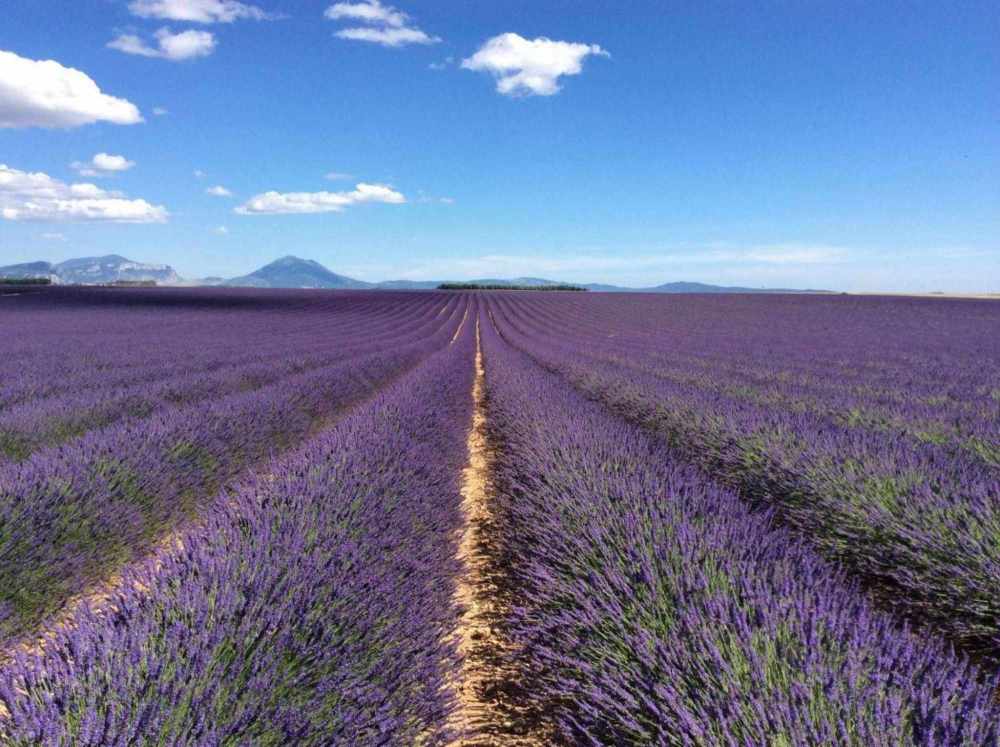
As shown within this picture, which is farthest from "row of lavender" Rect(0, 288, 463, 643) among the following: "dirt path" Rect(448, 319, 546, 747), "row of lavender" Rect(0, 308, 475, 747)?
"dirt path" Rect(448, 319, 546, 747)

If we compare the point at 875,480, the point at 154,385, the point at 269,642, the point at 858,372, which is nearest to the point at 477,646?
the point at 269,642

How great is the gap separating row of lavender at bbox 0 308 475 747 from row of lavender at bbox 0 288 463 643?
36.4 inches

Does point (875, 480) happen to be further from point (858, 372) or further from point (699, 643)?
point (858, 372)

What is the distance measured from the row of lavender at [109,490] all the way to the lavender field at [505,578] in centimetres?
2

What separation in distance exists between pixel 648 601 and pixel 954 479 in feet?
8.37

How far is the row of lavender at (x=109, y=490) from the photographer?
2.44 meters

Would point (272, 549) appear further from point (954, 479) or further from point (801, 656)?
point (954, 479)

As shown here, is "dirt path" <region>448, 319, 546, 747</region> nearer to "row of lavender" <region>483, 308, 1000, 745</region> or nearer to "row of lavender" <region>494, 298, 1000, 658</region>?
"row of lavender" <region>483, 308, 1000, 745</region>

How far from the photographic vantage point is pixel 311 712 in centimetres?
121

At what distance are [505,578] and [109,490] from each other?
253cm

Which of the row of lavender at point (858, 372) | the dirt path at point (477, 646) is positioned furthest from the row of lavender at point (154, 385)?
→ the row of lavender at point (858, 372)

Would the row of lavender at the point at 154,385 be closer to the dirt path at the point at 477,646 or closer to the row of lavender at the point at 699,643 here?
the dirt path at the point at 477,646

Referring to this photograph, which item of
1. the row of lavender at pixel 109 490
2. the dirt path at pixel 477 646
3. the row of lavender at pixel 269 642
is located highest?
the row of lavender at pixel 269 642

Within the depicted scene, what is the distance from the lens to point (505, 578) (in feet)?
9.71
